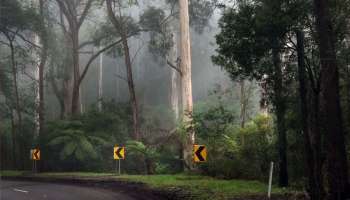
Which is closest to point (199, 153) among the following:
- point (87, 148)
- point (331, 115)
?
point (331, 115)

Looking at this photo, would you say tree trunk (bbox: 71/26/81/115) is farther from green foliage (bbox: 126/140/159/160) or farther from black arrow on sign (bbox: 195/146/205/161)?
black arrow on sign (bbox: 195/146/205/161)

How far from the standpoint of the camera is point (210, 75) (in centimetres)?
7544

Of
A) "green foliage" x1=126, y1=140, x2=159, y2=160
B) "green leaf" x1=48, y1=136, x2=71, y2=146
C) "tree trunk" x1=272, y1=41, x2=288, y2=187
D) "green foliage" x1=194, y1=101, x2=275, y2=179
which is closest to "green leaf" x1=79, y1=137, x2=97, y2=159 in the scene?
"green leaf" x1=48, y1=136, x2=71, y2=146

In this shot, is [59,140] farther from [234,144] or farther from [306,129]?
[306,129]

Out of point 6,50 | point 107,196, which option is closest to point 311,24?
point 107,196

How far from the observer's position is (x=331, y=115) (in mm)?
13477

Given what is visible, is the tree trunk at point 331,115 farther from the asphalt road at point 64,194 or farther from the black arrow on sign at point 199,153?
the black arrow on sign at point 199,153

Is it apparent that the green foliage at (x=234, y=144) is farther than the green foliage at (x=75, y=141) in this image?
No

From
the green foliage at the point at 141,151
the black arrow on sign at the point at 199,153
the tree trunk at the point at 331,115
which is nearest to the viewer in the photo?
the tree trunk at the point at 331,115

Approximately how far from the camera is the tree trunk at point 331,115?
13211mm

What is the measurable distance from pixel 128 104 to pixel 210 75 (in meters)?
37.5

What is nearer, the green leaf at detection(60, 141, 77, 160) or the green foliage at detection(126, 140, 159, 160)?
the green foliage at detection(126, 140, 159, 160)

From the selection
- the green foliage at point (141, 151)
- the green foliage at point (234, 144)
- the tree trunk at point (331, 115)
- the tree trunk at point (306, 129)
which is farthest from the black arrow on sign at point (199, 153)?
the green foliage at point (141, 151)

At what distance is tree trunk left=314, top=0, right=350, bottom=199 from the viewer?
43.3 feet
